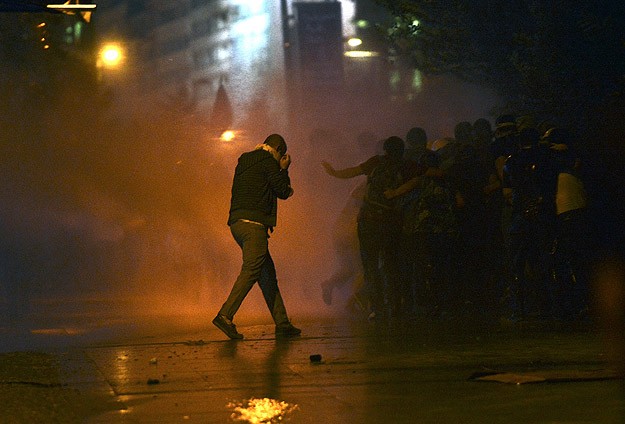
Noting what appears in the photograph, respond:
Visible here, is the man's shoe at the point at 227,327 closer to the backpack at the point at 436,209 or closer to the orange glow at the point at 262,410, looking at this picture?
the backpack at the point at 436,209

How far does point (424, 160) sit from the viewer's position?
48.7ft

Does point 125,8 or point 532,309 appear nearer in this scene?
point 532,309

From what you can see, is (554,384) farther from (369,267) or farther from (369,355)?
(369,267)

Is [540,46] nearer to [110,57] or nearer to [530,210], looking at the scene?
[530,210]

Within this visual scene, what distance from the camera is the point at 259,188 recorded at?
1305cm

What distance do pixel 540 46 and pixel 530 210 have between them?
323cm

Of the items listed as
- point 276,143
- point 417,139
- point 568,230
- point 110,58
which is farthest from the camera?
point 110,58

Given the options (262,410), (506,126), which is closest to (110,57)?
(506,126)

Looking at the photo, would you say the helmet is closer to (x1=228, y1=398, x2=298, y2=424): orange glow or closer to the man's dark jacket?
the man's dark jacket

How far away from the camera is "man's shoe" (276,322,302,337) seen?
13.0 meters

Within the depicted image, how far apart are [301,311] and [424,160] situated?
100 inches

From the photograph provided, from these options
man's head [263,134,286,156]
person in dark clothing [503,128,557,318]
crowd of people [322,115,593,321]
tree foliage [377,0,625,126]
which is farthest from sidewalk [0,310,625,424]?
tree foliage [377,0,625,126]

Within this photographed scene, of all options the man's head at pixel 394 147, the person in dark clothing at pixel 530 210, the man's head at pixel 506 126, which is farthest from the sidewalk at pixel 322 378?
the man's head at pixel 506 126

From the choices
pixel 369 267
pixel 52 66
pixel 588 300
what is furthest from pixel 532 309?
pixel 52 66
